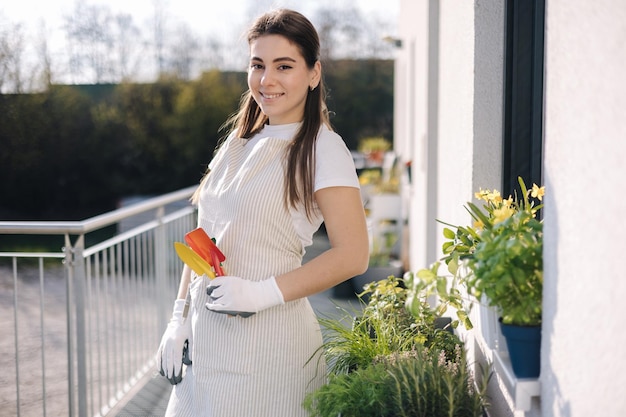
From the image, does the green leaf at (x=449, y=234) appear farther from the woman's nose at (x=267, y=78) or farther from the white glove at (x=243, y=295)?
the woman's nose at (x=267, y=78)

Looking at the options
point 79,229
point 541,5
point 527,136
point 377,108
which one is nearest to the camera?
point 541,5

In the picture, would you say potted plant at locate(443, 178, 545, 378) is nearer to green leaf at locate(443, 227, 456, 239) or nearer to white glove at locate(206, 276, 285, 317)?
green leaf at locate(443, 227, 456, 239)

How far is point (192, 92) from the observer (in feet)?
45.8

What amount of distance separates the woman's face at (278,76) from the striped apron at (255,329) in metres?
0.11

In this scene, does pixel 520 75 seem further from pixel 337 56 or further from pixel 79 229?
pixel 337 56

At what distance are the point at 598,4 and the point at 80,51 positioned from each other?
44.6 ft

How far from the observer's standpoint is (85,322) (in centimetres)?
463

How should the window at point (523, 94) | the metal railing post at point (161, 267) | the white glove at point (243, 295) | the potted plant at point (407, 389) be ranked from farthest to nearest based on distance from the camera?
the metal railing post at point (161, 267) → the window at point (523, 94) → the white glove at point (243, 295) → the potted plant at point (407, 389)

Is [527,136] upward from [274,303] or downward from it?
upward

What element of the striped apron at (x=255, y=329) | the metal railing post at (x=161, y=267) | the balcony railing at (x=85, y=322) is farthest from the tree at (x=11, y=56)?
the striped apron at (x=255, y=329)

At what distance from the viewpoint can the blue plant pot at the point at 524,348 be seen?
1.29 meters

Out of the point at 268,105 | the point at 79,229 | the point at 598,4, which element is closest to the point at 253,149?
the point at 268,105

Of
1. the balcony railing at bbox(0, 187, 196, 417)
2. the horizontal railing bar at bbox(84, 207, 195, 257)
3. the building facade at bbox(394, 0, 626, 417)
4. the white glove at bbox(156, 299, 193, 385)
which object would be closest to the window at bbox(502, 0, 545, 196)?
the building facade at bbox(394, 0, 626, 417)

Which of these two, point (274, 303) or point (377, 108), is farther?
point (377, 108)
